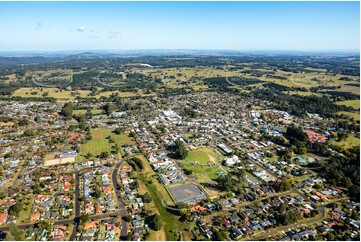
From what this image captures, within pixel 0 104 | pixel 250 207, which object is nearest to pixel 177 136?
pixel 250 207

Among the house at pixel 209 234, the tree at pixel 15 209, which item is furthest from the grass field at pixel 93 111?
the house at pixel 209 234

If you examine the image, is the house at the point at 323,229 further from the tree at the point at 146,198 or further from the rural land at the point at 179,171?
the tree at the point at 146,198

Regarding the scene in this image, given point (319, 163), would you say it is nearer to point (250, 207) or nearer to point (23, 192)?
point (250, 207)

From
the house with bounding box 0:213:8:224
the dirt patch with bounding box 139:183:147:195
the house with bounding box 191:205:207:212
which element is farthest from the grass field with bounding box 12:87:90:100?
the house with bounding box 191:205:207:212

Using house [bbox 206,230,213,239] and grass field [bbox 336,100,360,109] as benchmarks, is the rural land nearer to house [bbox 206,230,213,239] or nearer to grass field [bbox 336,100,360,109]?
house [bbox 206,230,213,239]

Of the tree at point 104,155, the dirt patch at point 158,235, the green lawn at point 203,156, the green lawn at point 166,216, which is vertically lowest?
the dirt patch at point 158,235

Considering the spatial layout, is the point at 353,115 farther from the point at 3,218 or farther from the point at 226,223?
the point at 3,218

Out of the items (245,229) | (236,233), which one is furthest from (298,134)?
(236,233)
